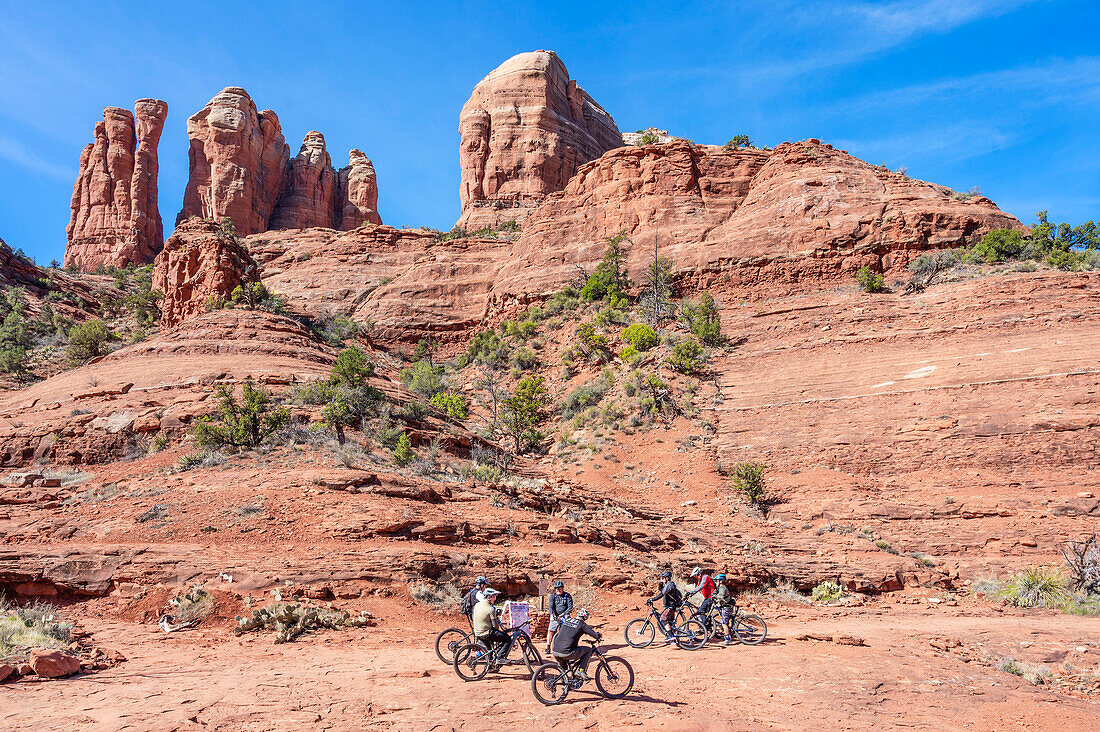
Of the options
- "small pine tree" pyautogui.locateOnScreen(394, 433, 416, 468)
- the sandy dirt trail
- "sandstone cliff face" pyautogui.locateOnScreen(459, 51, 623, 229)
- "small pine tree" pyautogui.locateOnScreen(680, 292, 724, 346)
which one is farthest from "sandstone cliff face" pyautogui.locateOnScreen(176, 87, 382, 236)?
the sandy dirt trail

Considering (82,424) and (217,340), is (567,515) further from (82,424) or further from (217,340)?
(217,340)

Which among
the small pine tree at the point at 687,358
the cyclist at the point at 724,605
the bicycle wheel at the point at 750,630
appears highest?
the small pine tree at the point at 687,358

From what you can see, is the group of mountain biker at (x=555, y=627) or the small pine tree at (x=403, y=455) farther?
the small pine tree at (x=403, y=455)

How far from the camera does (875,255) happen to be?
112ft

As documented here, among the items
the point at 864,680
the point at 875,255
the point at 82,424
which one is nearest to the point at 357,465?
the point at 82,424

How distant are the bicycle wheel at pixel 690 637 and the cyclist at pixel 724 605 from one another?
453 mm

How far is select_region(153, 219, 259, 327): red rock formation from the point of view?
1328 inches

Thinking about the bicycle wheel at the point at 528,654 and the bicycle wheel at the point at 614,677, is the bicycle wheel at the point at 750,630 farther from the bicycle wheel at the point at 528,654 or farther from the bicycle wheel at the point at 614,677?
the bicycle wheel at the point at 528,654

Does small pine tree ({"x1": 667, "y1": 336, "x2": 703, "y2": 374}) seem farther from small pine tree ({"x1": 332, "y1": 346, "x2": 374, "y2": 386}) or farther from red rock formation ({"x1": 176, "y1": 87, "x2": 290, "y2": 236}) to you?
red rock formation ({"x1": 176, "y1": 87, "x2": 290, "y2": 236})

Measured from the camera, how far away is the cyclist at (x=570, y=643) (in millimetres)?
6664

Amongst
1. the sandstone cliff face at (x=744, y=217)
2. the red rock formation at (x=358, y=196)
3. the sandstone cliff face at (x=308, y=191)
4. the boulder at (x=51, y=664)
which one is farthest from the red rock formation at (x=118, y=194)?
the boulder at (x=51, y=664)

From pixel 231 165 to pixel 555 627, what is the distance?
72.5 m

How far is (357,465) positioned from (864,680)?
41.6 ft

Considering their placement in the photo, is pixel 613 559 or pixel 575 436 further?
pixel 575 436
